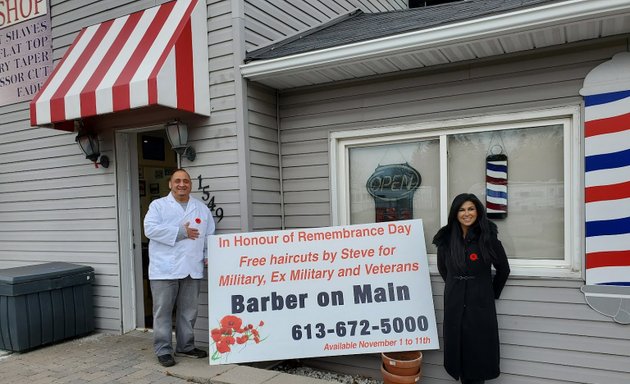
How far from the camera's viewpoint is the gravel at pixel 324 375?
401cm

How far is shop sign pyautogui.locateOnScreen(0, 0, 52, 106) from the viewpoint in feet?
17.4

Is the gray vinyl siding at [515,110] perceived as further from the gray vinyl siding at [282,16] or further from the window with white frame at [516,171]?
the gray vinyl siding at [282,16]

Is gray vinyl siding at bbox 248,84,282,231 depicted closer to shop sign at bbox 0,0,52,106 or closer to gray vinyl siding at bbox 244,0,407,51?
gray vinyl siding at bbox 244,0,407,51

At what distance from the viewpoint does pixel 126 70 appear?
3.99 m

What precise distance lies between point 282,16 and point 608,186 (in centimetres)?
331

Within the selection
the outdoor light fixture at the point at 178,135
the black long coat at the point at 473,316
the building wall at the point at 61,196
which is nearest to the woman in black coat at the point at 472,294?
the black long coat at the point at 473,316

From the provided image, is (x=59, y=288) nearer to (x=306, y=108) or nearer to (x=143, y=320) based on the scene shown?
(x=143, y=320)

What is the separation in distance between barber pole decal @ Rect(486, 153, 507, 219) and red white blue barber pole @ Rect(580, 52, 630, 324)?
564 mm

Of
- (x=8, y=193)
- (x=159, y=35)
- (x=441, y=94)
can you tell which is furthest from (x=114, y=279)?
(x=441, y=94)

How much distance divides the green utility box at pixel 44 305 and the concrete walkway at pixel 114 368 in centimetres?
14

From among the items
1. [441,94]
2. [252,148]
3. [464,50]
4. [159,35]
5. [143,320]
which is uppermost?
[159,35]

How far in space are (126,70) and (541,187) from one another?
11.8 feet

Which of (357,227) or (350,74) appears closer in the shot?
(357,227)

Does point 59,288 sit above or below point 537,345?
above
